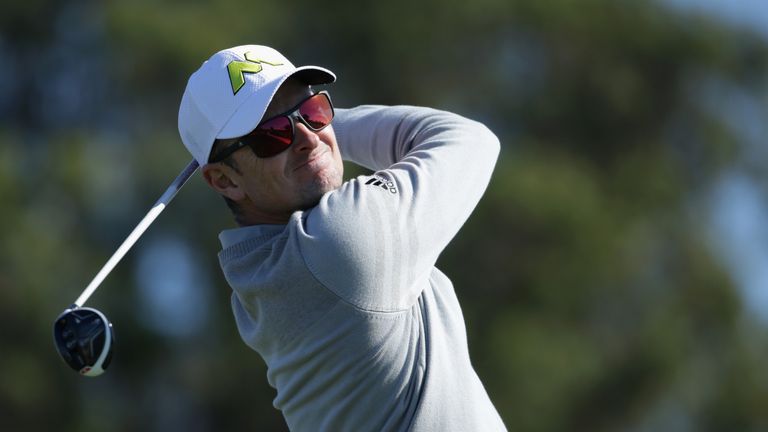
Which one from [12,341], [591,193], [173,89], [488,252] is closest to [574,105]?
[591,193]

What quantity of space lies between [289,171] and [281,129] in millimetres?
106

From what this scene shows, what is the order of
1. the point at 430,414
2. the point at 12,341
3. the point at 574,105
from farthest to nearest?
the point at 574,105 → the point at 12,341 → the point at 430,414

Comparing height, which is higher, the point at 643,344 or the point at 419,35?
the point at 419,35

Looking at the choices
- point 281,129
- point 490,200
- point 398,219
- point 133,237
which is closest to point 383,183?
point 398,219

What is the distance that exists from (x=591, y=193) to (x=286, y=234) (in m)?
14.0

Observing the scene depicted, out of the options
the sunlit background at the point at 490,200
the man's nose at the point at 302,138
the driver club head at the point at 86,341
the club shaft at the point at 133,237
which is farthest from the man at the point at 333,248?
the sunlit background at the point at 490,200

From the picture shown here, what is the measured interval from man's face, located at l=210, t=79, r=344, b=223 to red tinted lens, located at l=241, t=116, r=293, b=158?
16 millimetres

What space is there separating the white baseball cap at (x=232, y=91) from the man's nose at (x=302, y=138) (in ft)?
0.35

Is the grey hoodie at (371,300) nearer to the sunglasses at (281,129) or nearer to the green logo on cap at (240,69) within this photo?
the sunglasses at (281,129)

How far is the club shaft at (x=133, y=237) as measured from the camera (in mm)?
3535

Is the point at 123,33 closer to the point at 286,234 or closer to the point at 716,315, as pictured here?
the point at 716,315

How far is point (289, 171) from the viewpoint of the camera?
139 inches

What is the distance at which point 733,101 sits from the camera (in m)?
17.9

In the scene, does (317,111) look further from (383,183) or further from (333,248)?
(333,248)
